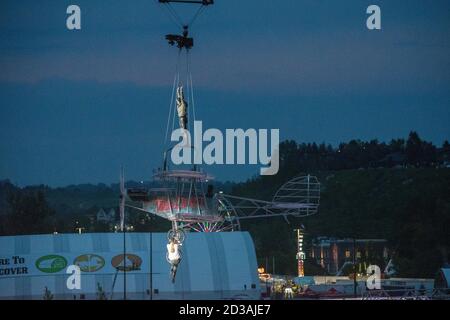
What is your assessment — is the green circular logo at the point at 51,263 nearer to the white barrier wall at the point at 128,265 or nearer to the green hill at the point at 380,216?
the white barrier wall at the point at 128,265

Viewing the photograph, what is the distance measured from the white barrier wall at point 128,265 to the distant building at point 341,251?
63.5ft

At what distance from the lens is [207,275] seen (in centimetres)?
2898

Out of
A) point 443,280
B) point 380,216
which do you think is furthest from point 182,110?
point 380,216

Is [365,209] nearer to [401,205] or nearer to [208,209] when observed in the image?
[401,205]

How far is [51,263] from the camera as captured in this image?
93.1ft

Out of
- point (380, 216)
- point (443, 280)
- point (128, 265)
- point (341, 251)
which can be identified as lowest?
point (443, 280)

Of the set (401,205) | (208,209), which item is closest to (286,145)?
(401,205)

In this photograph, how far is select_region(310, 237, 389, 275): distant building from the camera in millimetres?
49500

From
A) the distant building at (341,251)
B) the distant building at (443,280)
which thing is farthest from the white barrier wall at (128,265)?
the distant building at (341,251)

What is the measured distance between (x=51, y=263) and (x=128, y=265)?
2001mm

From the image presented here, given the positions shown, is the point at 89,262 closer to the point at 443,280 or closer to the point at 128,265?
the point at 128,265

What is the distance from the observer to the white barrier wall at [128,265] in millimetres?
27969

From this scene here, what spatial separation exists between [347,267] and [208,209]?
22.7 meters
